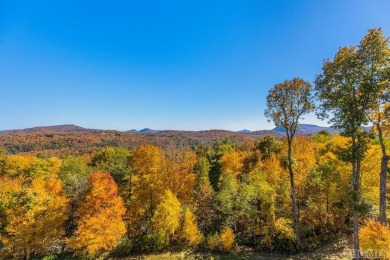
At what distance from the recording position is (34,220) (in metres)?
24.2

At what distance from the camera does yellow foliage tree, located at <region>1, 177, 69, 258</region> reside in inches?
931

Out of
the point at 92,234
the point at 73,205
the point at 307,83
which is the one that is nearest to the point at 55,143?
the point at 73,205

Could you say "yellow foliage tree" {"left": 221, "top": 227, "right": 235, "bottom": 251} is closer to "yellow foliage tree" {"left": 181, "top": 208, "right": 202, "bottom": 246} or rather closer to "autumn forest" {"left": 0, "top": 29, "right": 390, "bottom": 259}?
"autumn forest" {"left": 0, "top": 29, "right": 390, "bottom": 259}

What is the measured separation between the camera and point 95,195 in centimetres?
2327

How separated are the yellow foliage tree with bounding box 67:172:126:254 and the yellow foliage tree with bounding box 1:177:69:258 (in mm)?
4348

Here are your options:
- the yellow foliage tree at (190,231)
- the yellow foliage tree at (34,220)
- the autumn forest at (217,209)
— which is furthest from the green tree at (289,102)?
the yellow foliage tree at (34,220)

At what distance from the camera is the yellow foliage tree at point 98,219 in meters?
21.8

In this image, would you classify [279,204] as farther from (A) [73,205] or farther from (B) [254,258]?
(A) [73,205]

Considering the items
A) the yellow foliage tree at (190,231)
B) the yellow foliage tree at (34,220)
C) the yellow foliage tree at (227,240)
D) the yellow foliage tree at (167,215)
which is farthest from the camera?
the yellow foliage tree at (190,231)

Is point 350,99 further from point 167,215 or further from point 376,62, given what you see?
point 167,215

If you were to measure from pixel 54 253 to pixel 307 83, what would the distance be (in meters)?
36.4

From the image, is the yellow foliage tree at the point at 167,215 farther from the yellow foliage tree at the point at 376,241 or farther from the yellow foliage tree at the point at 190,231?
the yellow foliage tree at the point at 376,241

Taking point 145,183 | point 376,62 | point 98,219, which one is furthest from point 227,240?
point 376,62

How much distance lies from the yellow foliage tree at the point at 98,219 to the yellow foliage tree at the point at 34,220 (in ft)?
14.3
